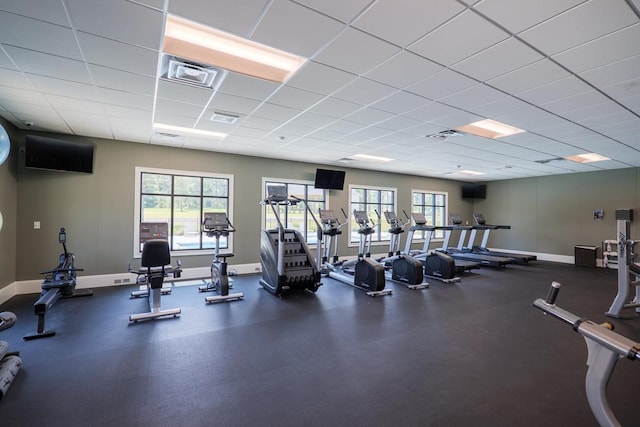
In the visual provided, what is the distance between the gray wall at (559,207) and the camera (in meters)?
8.81

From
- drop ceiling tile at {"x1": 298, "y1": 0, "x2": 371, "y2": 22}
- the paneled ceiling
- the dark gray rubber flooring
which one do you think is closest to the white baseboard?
the dark gray rubber flooring

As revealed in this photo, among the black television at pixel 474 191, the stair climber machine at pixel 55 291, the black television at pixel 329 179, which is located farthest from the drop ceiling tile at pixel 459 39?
the black television at pixel 474 191

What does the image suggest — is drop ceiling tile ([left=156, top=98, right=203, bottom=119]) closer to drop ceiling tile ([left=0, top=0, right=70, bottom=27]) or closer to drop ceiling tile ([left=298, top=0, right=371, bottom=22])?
drop ceiling tile ([left=0, top=0, right=70, bottom=27])

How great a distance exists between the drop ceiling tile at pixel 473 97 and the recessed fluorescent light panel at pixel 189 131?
4.08 metres

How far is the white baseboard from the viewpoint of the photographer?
5.12 m

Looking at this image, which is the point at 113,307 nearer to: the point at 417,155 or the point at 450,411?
the point at 450,411

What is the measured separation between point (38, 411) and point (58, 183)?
4.91m

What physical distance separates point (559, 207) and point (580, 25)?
986 cm

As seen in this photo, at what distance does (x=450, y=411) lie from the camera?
2236 mm

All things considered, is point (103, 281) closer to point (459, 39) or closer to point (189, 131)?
point (189, 131)

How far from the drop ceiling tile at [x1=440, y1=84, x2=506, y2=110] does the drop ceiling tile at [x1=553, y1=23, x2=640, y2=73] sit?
749 mm

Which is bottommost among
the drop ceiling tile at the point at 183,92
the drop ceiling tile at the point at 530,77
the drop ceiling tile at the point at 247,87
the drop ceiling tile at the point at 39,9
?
the drop ceiling tile at the point at 39,9

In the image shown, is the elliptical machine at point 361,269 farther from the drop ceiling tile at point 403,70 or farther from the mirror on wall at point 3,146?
the mirror on wall at point 3,146

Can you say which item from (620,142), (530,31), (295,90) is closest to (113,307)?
(295,90)
